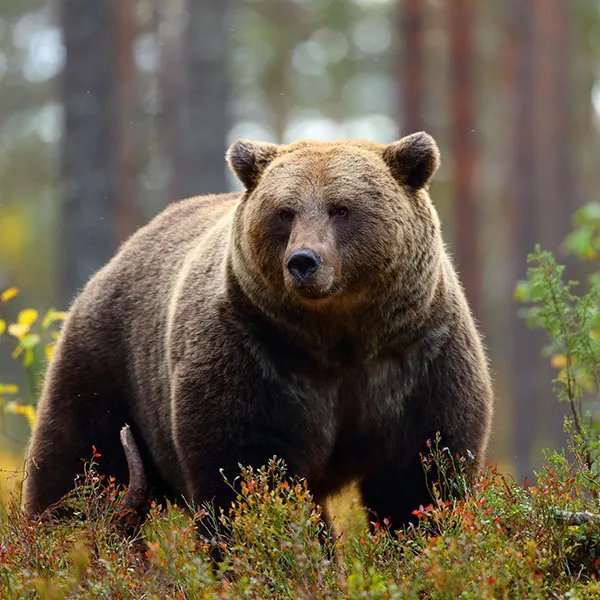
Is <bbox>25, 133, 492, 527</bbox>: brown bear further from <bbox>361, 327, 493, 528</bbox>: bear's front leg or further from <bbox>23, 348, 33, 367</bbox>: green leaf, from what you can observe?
<bbox>23, 348, 33, 367</bbox>: green leaf

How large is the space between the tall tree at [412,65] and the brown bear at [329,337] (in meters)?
14.5

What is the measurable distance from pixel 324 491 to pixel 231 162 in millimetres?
1754

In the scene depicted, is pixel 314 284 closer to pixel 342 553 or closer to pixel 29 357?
pixel 342 553

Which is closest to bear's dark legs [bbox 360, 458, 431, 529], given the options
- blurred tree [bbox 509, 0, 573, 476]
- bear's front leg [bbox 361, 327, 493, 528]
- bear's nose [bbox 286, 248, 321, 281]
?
bear's front leg [bbox 361, 327, 493, 528]

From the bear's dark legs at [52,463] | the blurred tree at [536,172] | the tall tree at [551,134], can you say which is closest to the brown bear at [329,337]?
the bear's dark legs at [52,463]

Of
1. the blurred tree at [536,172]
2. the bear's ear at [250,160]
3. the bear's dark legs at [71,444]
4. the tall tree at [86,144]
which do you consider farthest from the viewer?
Result: the blurred tree at [536,172]

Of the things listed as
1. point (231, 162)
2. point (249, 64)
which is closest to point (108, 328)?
point (231, 162)

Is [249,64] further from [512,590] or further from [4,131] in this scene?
[512,590]

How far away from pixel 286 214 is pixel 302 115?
35.0 m

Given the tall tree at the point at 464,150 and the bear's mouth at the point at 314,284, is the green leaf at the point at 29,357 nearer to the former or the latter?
the bear's mouth at the point at 314,284

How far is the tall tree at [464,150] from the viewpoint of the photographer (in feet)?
66.5

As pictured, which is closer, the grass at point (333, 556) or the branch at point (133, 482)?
the grass at point (333, 556)

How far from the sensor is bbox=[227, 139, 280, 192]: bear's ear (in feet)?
19.5

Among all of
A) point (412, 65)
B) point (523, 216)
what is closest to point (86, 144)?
point (412, 65)
